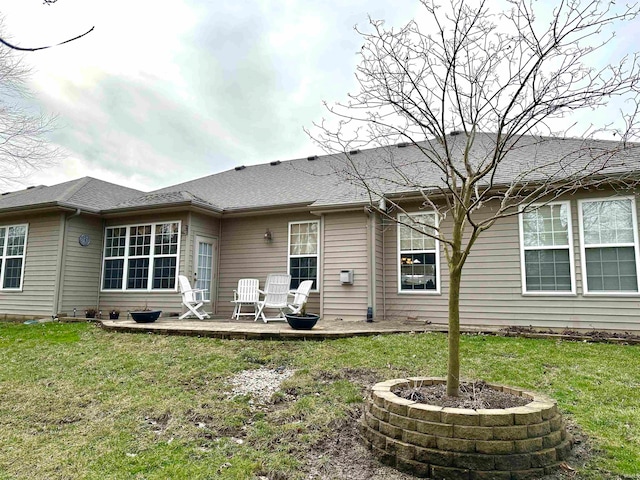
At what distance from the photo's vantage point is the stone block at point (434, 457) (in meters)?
2.45

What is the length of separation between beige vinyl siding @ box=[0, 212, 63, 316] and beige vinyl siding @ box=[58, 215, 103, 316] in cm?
22

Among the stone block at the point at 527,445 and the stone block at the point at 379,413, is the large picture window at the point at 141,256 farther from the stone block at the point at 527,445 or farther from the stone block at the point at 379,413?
the stone block at the point at 527,445

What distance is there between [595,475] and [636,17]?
3283 millimetres

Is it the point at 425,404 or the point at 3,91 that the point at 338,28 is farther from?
the point at 3,91

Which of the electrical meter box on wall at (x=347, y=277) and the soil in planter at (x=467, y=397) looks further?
the electrical meter box on wall at (x=347, y=277)

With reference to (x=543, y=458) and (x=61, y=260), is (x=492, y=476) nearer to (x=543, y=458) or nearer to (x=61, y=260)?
(x=543, y=458)

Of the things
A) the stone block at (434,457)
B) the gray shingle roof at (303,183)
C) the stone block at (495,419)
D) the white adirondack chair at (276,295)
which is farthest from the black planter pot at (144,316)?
the stone block at (495,419)

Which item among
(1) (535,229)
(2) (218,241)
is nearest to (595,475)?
(1) (535,229)

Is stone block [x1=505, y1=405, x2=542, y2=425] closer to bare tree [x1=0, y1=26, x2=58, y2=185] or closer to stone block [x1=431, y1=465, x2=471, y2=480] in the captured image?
stone block [x1=431, y1=465, x2=471, y2=480]

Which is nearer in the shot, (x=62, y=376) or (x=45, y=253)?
(x=62, y=376)

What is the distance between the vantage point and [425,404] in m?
2.77

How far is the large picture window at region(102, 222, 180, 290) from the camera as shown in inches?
372

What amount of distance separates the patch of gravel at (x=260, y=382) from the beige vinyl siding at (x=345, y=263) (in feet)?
11.7

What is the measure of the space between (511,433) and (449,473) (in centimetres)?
43
